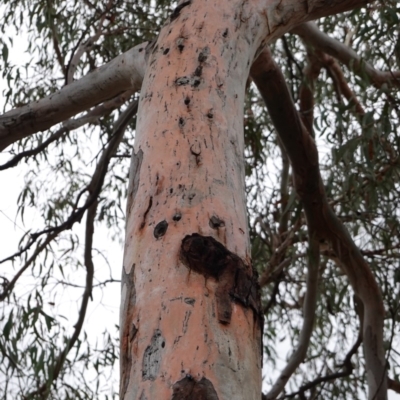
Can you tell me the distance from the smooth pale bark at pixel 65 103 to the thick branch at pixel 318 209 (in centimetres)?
56

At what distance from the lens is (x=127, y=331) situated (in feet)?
2.87

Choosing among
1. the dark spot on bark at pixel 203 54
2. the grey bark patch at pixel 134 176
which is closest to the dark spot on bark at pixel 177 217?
the grey bark patch at pixel 134 176

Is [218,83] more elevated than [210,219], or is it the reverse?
[218,83]

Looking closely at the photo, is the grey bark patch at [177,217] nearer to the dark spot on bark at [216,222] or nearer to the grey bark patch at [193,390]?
the dark spot on bark at [216,222]

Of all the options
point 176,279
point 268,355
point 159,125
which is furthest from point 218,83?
point 268,355

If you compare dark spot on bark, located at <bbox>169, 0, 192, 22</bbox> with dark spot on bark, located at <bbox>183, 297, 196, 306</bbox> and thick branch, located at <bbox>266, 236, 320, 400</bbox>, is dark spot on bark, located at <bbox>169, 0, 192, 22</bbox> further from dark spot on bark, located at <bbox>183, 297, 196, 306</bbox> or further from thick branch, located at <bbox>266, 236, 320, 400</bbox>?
thick branch, located at <bbox>266, 236, 320, 400</bbox>

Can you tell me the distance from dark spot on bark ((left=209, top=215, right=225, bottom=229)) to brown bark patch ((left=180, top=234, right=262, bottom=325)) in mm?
28

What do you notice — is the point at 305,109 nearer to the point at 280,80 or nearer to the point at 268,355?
the point at 280,80

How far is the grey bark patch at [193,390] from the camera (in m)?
0.74

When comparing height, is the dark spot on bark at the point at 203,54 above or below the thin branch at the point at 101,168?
below

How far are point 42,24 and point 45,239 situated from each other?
110 centimetres

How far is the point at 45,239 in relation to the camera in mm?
3191

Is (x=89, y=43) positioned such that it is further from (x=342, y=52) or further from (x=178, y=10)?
(x=178, y=10)

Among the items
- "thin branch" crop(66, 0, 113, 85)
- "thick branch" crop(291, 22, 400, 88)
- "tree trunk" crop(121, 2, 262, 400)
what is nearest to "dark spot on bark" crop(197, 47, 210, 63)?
"tree trunk" crop(121, 2, 262, 400)
